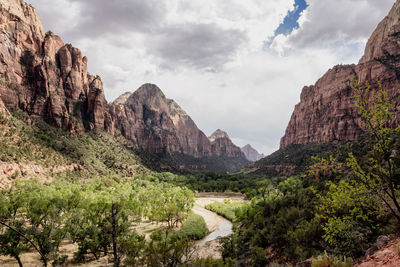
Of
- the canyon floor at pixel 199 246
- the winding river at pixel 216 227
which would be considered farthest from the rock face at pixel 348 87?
the canyon floor at pixel 199 246

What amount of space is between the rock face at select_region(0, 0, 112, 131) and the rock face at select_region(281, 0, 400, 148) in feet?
529

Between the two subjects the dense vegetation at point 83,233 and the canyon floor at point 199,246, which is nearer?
the dense vegetation at point 83,233

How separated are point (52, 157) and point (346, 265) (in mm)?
95573

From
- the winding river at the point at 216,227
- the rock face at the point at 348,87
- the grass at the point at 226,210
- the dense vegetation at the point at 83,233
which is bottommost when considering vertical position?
the winding river at the point at 216,227

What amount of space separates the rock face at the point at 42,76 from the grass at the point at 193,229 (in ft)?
→ 307

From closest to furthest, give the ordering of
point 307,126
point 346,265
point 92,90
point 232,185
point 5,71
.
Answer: point 346,265
point 5,71
point 232,185
point 92,90
point 307,126

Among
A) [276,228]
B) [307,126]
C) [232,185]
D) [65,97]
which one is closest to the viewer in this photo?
[276,228]

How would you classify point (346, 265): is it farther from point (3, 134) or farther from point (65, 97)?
point (65, 97)

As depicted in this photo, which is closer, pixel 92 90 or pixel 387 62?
pixel 387 62

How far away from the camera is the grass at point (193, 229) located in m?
46.8

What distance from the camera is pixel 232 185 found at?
120 m

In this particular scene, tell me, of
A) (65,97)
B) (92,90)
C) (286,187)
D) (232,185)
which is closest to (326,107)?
(232,185)

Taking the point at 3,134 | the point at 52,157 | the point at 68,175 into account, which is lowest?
the point at 68,175

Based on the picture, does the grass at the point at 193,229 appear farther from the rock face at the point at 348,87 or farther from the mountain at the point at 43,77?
the rock face at the point at 348,87
